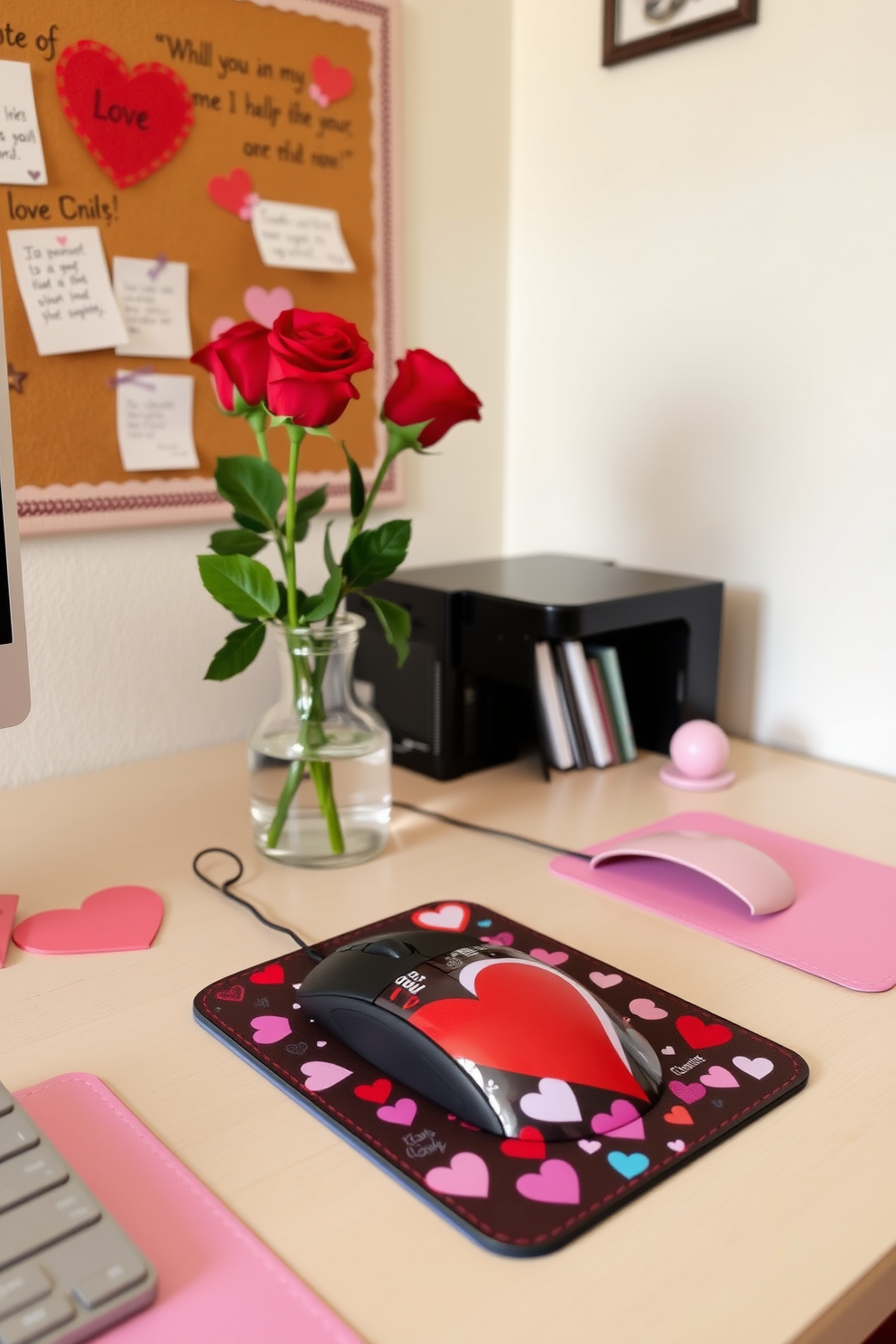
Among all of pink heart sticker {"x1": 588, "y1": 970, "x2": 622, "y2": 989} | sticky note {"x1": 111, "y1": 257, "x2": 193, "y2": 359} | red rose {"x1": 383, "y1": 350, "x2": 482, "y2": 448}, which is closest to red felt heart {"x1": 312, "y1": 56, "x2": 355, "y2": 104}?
sticky note {"x1": 111, "y1": 257, "x2": 193, "y2": 359}

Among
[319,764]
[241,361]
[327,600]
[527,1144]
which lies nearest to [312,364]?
[241,361]

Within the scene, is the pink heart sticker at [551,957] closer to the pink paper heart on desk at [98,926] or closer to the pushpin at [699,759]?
the pink paper heart on desk at [98,926]

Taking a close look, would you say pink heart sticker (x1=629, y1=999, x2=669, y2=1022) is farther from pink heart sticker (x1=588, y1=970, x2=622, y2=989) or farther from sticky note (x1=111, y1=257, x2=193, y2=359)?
sticky note (x1=111, y1=257, x2=193, y2=359)

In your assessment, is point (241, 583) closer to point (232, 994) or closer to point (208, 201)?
point (232, 994)

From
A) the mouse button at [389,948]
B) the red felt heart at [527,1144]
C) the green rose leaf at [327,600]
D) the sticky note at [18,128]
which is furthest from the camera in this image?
the sticky note at [18,128]

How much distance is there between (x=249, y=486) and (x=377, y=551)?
0.11 metres

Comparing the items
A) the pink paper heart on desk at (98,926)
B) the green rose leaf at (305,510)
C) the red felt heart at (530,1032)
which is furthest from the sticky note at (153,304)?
the red felt heart at (530,1032)

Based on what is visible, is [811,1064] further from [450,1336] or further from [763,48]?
[763,48]

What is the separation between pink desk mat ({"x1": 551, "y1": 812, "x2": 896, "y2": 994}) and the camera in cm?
72

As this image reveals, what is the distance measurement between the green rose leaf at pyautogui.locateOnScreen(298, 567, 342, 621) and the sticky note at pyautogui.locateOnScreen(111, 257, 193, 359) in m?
0.38

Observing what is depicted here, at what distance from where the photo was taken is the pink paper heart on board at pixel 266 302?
3.67 feet

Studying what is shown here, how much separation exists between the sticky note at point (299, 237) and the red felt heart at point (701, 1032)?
2.83 feet

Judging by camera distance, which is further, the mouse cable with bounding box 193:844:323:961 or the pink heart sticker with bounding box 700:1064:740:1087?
the mouse cable with bounding box 193:844:323:961

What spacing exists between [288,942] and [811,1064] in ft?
1.11
